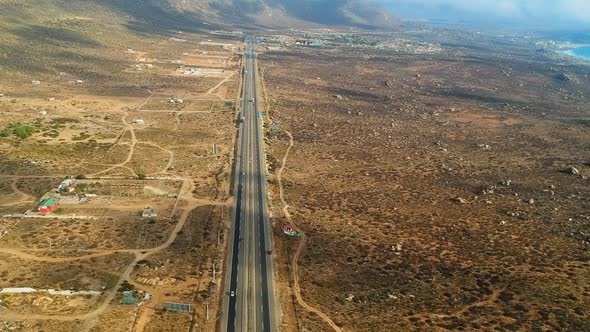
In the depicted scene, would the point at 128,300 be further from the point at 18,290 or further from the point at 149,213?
the point at 149,213

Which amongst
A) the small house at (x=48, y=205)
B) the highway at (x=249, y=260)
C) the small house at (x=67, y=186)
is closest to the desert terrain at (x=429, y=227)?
the highway at (x=249, y=260)

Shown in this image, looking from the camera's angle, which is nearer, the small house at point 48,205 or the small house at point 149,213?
the small house at point 48,205

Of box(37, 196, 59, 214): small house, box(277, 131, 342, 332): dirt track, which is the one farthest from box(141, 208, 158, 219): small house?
box(277, 131, 342, 332): dirt track

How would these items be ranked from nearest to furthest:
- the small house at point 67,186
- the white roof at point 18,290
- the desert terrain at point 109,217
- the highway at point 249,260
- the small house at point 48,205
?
1. the desert terrain at point 109,217
2. the highway at point 249,260
3. the white roof at point 18,290
4. the small house at point 48,205
5. the small house at point 67,186

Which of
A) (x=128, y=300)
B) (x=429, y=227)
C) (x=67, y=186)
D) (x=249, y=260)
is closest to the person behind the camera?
(x=128, y=300)

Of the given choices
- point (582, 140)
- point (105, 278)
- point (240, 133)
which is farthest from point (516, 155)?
point (105, 278)

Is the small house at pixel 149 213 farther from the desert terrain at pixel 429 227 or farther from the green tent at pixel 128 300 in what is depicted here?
the green tent at pixel 128 300

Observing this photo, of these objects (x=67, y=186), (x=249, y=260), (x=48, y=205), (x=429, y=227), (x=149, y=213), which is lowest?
(x=249, y=260)

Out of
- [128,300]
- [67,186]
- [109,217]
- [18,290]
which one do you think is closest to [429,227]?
[128,300]

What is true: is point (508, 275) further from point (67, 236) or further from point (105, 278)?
point (67, 236)
